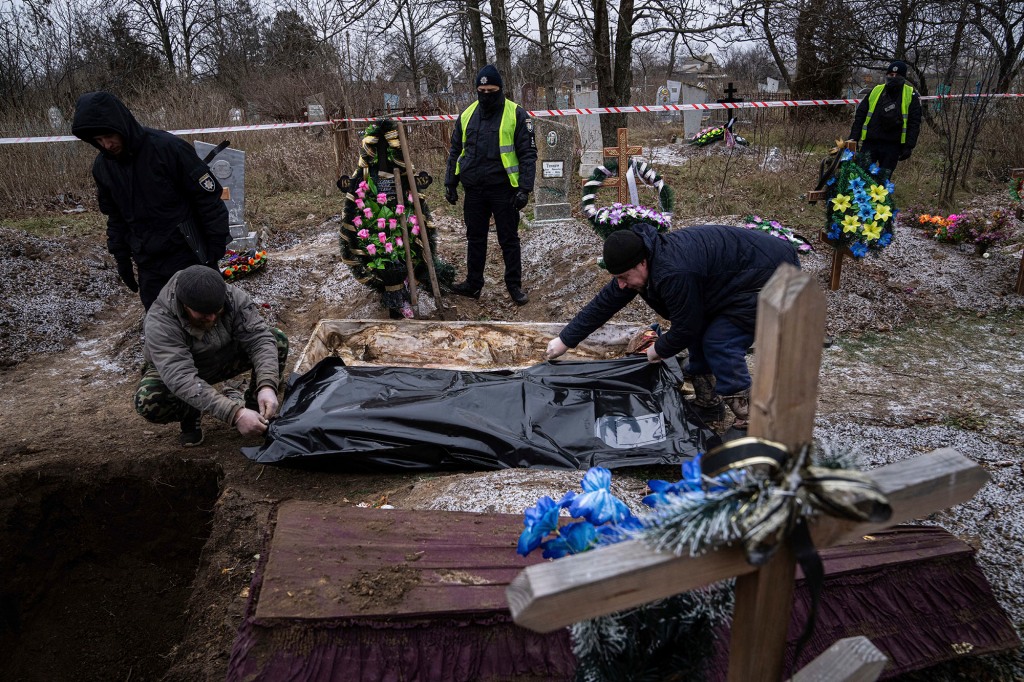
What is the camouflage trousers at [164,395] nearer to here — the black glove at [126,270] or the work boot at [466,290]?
the black glove at [126,270]

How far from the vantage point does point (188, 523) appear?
11.8ft

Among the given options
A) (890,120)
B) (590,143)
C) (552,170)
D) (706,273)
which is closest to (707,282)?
(706,273)

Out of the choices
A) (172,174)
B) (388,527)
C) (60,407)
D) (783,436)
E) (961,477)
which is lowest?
(60,407)

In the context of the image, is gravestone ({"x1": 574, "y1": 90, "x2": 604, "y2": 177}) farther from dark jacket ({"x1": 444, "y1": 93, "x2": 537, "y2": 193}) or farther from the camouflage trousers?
the camouflage trousers

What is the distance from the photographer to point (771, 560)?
1104 mm

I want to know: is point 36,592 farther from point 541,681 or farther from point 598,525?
point 598,525

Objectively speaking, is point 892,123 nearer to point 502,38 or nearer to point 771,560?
point 502,38

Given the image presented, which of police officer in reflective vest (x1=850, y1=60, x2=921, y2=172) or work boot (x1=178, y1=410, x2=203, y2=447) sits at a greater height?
police officer in reflective vest (x1=850, y1=60, x2=921, y2=172)

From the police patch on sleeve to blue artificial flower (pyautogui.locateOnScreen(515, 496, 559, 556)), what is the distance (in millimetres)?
3564

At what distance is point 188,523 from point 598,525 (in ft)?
10.1

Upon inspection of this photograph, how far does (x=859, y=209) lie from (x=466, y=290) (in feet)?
11.7

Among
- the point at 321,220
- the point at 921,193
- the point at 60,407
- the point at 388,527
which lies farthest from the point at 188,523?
the point at 921,193

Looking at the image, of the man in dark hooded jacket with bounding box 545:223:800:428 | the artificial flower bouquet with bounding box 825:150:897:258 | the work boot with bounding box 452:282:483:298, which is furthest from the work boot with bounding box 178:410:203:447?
the artificial flower bouquet with bounding box 825:150:897:258

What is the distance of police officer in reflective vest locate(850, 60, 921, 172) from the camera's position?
7.12 m
